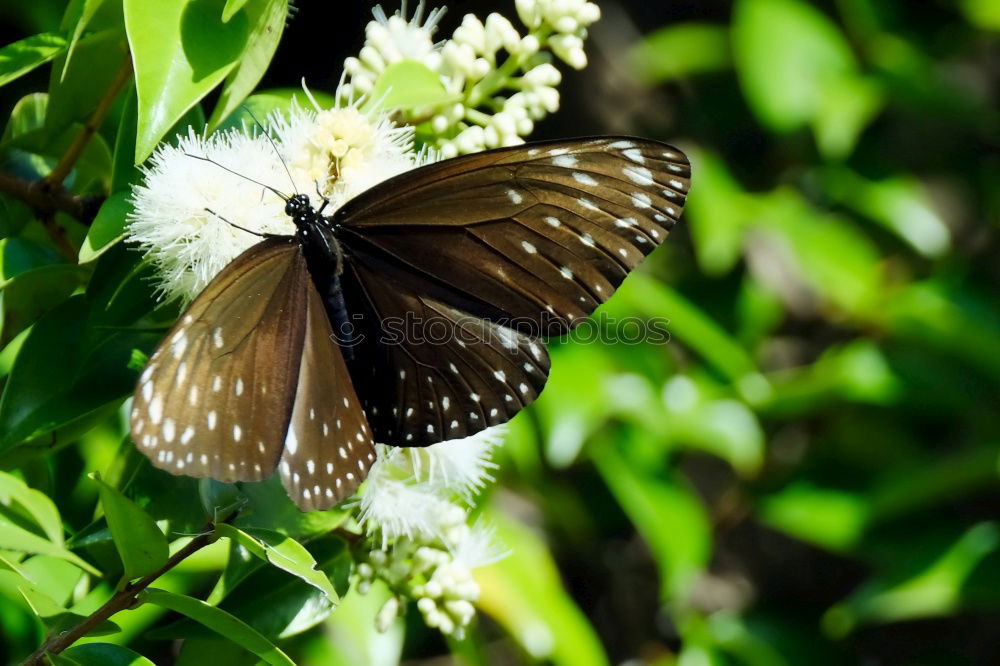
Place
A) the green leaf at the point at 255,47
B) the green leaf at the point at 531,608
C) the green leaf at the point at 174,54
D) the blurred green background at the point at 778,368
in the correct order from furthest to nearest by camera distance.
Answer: the blurred green background at the point at 778,368, the green leaf at the point at 531,608, the green leaf at the point at 255,47, the green leaf at the point at 174,54

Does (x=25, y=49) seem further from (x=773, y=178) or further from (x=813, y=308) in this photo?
(x=813, y=308)

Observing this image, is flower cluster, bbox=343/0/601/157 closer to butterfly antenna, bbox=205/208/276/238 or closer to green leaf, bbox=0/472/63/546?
butterfly antenna, bbox=205/208/276/238

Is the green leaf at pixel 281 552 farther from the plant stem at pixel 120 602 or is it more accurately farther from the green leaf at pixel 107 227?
the green leaf at pixel 107 227

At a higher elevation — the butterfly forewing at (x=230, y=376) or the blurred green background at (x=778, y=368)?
the butterfly forewing at (x=230, y=376)

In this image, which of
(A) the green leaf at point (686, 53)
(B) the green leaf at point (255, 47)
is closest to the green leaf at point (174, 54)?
(B) the green leaf at point (255, 47)

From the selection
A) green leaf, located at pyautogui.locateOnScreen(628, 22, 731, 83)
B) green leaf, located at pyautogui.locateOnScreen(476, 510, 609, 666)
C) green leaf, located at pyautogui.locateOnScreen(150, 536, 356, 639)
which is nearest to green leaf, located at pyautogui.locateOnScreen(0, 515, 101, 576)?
green leaf, located at pyautogui.locateOnScreen(150, 536, 356, 639)

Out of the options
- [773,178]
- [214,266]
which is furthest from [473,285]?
[773,178]

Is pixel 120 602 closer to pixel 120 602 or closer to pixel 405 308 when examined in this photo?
pixel 120 602
